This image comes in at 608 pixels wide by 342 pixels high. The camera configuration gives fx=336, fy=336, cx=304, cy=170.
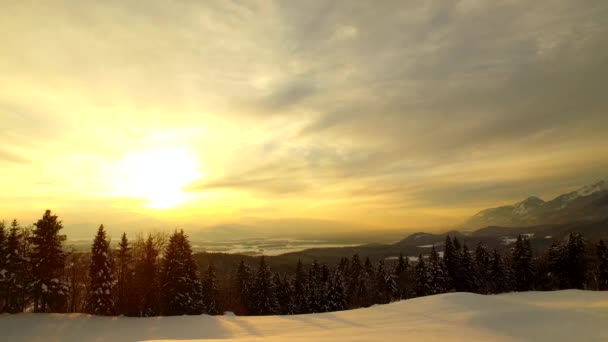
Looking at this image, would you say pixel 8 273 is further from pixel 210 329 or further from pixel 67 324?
pixel 210 329

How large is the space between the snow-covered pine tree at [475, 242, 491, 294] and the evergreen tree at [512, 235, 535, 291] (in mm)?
5393

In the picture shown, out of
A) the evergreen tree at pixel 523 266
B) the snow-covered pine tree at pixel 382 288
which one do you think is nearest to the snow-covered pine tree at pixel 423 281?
the snow-covered pine tree at pixel 382 288

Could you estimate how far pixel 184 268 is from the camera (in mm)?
40938

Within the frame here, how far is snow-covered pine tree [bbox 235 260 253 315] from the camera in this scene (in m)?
63.5

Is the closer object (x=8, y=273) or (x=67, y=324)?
(x=67, y=324)

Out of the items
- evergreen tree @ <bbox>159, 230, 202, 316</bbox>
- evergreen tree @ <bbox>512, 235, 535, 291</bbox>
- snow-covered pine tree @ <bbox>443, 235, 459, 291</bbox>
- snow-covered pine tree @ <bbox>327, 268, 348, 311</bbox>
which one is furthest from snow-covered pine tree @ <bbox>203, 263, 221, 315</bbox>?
evergreen tree @ <bbox>512, 235, 535, 291</bbox>

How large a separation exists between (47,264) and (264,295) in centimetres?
3434

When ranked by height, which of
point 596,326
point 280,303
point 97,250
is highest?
point 97,250

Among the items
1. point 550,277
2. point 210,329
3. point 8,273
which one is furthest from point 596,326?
point 550,277

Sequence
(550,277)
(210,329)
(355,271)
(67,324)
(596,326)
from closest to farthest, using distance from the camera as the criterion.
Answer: (596,326), (210,329), (67,324), (550,277), (355,271)

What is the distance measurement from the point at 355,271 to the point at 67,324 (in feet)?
216

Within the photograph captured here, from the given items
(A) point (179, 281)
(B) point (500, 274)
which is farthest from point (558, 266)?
(A) point (179, 281)

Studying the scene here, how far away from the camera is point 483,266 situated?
7200 cm

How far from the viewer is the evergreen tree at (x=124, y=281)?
40219 millimetres
